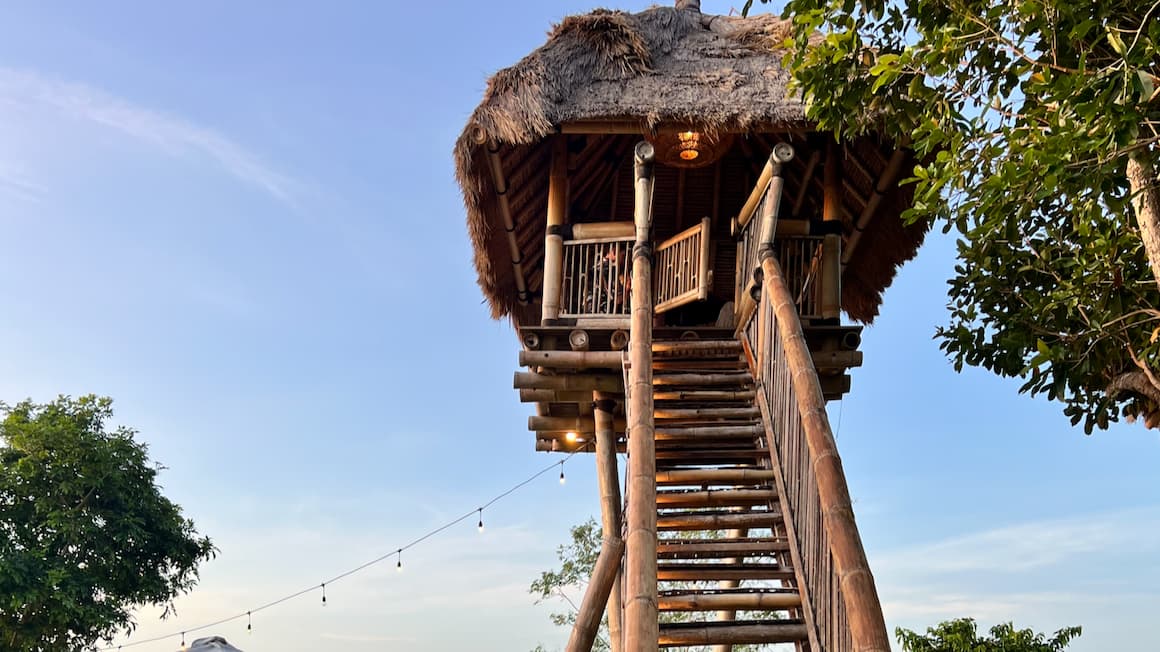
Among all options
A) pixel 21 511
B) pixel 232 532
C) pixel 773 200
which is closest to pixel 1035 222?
pixel 773 200

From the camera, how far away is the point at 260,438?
1952cm

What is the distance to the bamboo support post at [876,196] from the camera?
21.7ft

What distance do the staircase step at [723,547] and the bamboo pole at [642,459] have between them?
0.41 metres

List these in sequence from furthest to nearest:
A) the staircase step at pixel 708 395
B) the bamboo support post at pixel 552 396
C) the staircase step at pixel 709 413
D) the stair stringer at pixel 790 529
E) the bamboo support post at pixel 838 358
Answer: the bamboo support post at pixel 552 396
the bamboo support post at pixel 838 358
the staircase step at pixel 708 395
the staircase step at pixel 709 413
the stair stringer at pixel 790 529

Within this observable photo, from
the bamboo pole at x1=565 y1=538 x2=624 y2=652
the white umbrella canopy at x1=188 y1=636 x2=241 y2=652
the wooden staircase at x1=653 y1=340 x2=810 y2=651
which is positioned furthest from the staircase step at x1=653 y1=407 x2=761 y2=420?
the white umbrella canopy at x1=188 y1=636 x2=241 y2=652

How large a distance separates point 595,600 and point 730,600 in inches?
43.0

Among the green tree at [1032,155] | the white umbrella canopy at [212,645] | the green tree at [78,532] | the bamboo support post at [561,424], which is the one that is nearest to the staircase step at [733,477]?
the green tree at [1032,155]

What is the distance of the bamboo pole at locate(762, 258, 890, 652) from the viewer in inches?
124

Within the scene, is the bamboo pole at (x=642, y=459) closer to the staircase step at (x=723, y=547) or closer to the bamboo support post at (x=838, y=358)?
the staircase step at (x=723, y=547)

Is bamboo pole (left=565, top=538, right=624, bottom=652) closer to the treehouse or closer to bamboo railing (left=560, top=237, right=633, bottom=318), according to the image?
the treehouse

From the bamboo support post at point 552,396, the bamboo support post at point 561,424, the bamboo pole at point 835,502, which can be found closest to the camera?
the bamboo pole at point 835,502

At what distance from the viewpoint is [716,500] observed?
5055mm

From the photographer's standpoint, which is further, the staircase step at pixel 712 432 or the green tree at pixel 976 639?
the green tree at pixel 976 639

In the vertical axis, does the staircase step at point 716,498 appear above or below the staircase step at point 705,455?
below
